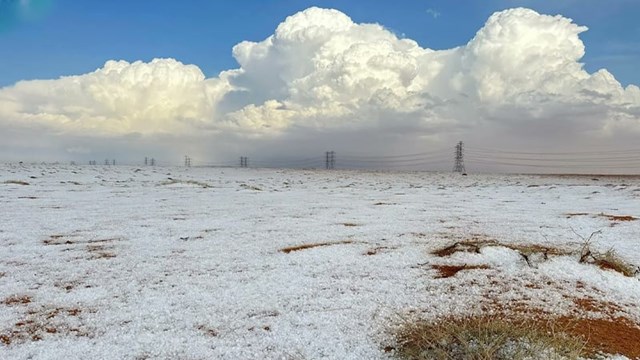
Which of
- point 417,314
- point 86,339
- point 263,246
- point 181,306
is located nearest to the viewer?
point 86,339

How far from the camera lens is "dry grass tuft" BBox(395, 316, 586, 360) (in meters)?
2.99

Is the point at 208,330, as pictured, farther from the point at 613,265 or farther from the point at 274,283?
the point at 613,265

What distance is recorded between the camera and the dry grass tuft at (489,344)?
2986mm

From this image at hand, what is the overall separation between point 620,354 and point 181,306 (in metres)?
3.49

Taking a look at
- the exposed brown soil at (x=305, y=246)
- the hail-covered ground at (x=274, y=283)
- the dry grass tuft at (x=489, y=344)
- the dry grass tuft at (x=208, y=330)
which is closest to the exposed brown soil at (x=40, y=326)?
the hail-covered ground at (x=274, y=283)

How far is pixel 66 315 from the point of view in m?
4.18

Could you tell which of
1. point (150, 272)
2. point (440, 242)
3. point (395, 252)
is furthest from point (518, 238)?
point (150, 272)

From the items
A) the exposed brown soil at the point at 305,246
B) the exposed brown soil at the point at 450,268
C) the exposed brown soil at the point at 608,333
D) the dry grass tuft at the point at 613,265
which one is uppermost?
the dry grass tuft at the point at 613,265

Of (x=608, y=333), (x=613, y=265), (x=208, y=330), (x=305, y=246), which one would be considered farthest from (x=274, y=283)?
(x=613, y=265)

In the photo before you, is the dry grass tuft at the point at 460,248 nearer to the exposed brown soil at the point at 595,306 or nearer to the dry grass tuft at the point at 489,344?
the exposed brown soil at the point at 595,306

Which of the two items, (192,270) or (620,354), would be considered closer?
(620,354)

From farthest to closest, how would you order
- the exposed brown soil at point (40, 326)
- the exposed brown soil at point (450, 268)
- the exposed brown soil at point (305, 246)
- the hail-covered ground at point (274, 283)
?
the exposed brown soil at point (305, 246)
the exposed brown soil at point (450, 268)
the exposed brown soil at point (40, 326)
the hail-covered ground at point (274, 283)

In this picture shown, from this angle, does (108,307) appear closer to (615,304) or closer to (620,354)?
(620,354)

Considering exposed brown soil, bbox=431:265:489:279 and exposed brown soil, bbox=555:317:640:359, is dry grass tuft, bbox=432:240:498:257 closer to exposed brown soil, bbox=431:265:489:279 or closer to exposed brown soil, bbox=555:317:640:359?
exposed brown soil, bbox=431:265:489:279
